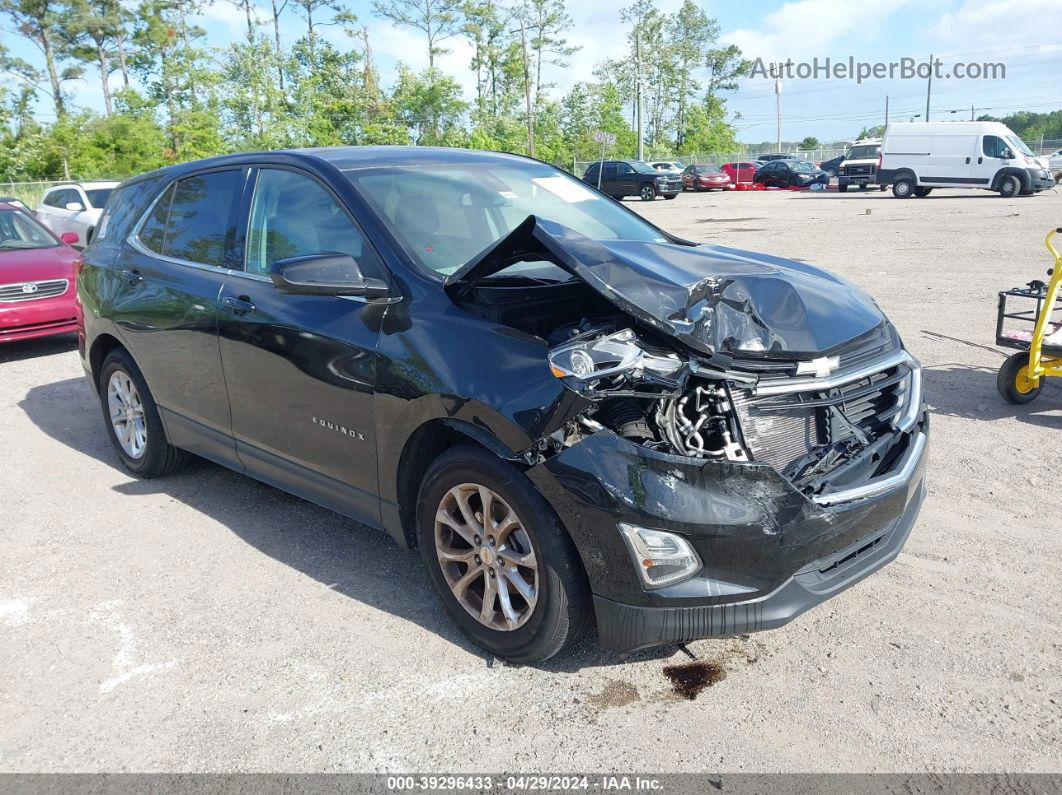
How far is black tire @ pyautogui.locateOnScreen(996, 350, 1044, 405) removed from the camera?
19.2 feet

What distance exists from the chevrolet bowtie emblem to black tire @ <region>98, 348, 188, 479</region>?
145 inches

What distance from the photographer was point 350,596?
3.78 meters

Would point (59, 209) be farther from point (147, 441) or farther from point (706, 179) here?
point (706, 179)

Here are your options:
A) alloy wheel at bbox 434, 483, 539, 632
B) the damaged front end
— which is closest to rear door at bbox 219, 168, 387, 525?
alloy wheel at bbox 434, 483, 539, 632

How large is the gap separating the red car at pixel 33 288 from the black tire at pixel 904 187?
2713 cm

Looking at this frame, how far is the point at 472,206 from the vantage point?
4.00 metres

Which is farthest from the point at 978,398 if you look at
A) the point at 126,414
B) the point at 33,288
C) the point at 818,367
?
the point at 33,288

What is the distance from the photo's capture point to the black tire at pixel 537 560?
2.86 meters

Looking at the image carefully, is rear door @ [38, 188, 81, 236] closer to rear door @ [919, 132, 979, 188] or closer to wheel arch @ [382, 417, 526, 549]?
wheel arch @ [382, 417, 526, 549]

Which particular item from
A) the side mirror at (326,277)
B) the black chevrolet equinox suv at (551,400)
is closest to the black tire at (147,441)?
the black chevrolet equinox suv at (551,400)

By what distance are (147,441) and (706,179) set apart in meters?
39.5

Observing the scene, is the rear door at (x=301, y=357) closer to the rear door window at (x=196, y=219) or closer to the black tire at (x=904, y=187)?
the rear door window at (x=196, y=219)

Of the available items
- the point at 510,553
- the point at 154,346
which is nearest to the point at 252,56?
the point at 154,346

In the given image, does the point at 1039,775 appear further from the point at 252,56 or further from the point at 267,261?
the point at 252,56
